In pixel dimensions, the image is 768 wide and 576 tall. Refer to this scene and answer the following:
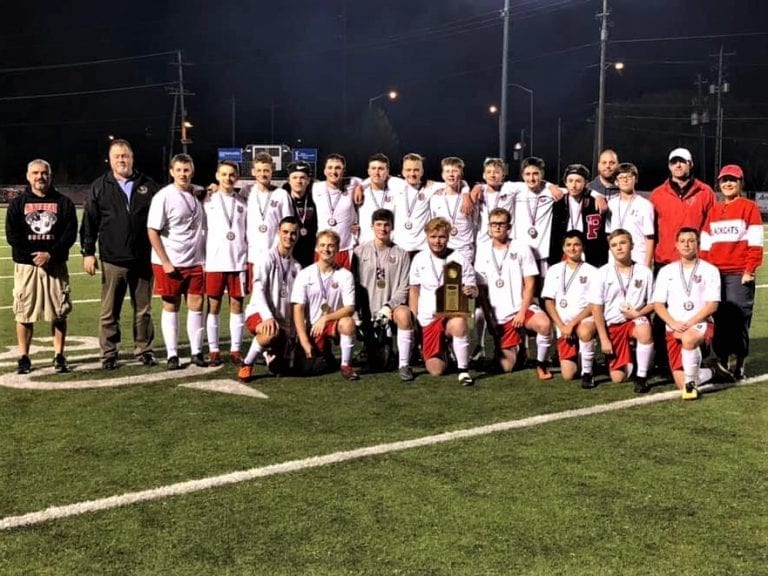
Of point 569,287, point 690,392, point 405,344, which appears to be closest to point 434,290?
point 405,344

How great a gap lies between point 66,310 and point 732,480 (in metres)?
5.34

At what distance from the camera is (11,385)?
6.57 meters

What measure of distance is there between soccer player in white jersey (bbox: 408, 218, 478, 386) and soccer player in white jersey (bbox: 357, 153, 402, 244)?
94 cm

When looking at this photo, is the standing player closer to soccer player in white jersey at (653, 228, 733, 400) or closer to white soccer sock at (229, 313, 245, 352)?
white soccer sock at (229, 313, 245, 352)

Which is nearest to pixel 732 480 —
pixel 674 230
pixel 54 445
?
pixel 674 230

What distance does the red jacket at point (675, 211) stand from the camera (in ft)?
23.0

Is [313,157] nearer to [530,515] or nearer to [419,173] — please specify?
[419,173]

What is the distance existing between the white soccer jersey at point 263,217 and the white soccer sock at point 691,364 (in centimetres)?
357

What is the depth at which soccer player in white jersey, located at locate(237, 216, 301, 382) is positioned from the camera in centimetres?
676

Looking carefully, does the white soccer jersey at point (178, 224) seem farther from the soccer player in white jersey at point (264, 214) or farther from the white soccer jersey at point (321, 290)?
the white soccer jersey at point (321, 290)

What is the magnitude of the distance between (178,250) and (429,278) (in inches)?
86.2

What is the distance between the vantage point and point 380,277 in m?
7.23

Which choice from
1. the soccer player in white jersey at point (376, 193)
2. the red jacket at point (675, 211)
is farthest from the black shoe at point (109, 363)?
the red jacket at point (675, 211)

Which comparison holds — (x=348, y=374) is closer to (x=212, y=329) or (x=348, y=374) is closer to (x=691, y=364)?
(x=212, y=329)
